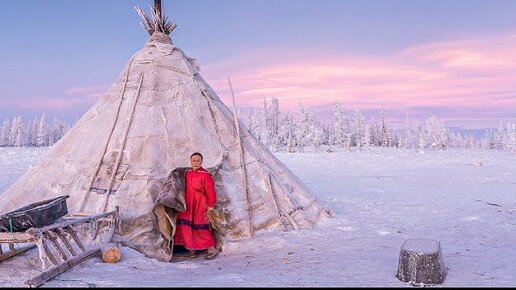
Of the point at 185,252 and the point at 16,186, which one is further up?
the point at 16,186

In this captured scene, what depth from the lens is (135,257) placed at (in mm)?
5422

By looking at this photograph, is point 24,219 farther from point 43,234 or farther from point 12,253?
point 12,253

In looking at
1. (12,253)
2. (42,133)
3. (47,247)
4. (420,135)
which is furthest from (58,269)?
(42,133)

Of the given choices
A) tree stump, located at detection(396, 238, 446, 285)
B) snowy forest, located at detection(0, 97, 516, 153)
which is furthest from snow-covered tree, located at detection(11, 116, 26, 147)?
tree stump, located at detection(396, 238, 446, 285)

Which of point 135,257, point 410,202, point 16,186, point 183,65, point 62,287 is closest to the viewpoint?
point 62,287

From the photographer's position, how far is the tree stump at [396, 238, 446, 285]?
178 inches

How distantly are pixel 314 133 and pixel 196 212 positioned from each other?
138ft

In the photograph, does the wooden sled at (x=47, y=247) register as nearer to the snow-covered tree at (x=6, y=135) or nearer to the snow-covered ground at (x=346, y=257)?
the snow-covered ground at (x=346, y=257)

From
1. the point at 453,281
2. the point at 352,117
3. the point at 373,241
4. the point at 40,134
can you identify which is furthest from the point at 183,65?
the point at 40,134

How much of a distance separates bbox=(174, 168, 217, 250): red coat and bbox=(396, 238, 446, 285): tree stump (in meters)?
2.69

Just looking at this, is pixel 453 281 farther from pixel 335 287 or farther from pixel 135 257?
pixel 135 257

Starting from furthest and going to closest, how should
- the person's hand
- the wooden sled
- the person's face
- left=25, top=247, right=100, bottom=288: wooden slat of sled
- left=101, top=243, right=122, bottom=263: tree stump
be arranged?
1. the person's face
2. the person's hand
3. left=101, top=243, right=122, bottom=263: tree stump
4. the wooden sled
5. left=25, top=247, right=100, bottom=288: wooden slat of sled

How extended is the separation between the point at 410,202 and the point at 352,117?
189 ft

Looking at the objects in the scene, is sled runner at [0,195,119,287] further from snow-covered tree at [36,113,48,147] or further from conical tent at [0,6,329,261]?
snow-covered tree at [36,113,48,147]
